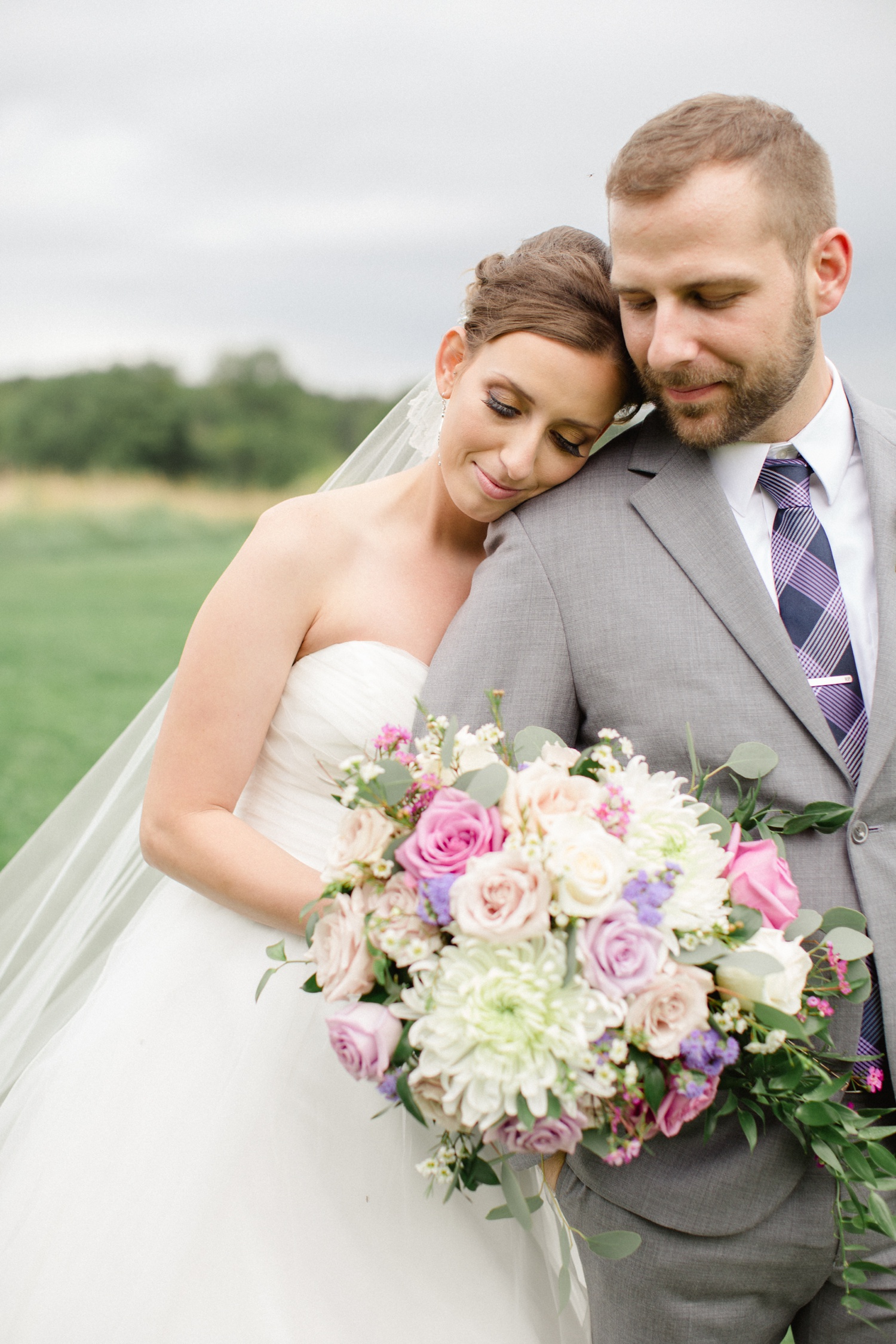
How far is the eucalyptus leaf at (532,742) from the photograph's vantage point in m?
1.71

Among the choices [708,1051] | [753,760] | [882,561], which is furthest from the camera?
[882,561]

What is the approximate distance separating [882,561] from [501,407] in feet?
2.77

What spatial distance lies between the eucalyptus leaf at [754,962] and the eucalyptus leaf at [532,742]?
420mm

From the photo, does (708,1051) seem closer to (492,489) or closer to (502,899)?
(502,899)

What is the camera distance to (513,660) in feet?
6.54

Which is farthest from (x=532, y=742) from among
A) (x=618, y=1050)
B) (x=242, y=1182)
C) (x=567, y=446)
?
(x=242, y=1182)

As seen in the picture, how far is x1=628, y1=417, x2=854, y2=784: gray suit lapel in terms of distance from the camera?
75.7 inches

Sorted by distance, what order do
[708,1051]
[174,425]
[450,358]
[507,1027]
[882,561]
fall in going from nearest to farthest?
[507,1027] < [708,1051] < [882,561] < [450,358] < [174,425]

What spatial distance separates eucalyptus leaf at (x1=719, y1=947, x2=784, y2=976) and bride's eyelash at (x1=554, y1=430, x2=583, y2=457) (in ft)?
3.86

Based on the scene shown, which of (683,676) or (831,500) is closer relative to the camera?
(683,676)

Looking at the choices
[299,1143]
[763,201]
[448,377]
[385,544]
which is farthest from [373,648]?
[763,201]

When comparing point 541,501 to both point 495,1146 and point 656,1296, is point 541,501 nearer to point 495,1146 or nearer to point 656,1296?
point 495,1146

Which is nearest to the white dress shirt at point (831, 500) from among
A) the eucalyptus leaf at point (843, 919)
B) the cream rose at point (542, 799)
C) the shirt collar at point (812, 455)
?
the shirt collar at point (812, 455)

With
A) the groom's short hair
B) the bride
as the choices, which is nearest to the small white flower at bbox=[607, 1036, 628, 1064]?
the bride
